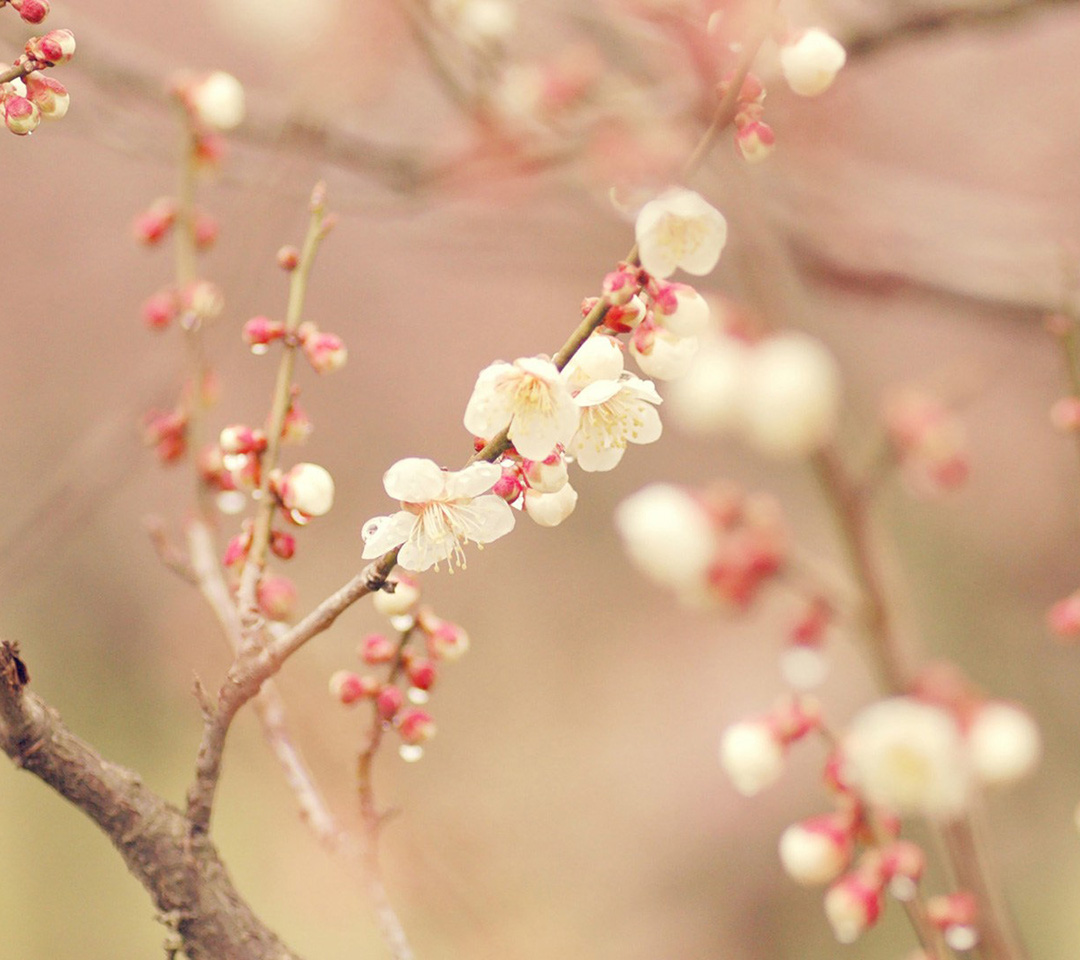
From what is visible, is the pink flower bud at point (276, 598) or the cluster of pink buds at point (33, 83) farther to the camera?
the pink flower bud at point (276, 598)

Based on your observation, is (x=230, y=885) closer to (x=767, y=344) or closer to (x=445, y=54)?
(x=767, y=344)

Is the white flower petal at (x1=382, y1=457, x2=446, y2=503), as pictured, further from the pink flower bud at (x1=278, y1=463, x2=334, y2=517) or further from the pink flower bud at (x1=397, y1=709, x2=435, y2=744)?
the pink flower bud at (x1=397, y1=709, x2=435, y2=744)

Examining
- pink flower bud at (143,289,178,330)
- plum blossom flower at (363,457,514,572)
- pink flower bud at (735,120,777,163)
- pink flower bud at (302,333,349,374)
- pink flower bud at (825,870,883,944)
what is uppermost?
pink flower bud at (143,289,178,330)

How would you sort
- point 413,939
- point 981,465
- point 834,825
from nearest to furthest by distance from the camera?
point 834,825, point 413,939, point 981,465

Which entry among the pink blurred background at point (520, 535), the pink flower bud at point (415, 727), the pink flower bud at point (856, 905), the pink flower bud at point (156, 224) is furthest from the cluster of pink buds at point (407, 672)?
the pink blurred background at point (520, 535)

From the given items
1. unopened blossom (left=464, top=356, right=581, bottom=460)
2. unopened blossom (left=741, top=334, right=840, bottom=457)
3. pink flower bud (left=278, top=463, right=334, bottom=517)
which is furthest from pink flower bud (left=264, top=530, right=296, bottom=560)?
unopened blossom (left=741, top=334, right=840, bottom=457)

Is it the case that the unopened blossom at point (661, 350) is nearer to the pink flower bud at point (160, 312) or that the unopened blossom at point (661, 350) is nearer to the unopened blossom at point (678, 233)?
the unopened blossom at point (678, 233)

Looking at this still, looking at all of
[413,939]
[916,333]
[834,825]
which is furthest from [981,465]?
[834,825]
